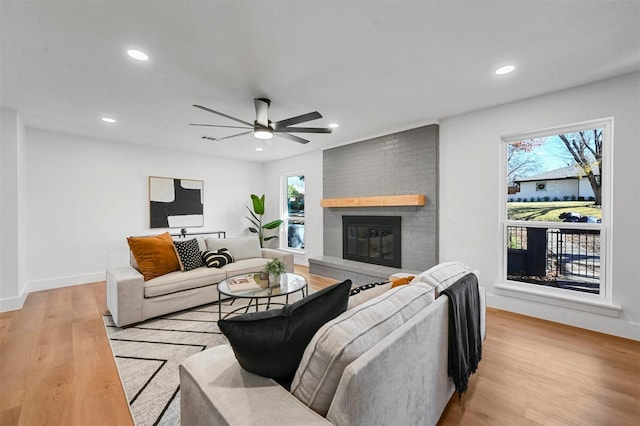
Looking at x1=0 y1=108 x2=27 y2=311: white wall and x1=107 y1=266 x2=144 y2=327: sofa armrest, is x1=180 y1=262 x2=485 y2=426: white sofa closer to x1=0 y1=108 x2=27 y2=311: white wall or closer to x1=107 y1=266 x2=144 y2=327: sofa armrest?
x1=107 y1=266 x2=144 y2=327: sofa armrest

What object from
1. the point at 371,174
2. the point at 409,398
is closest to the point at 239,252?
the point at 371,174

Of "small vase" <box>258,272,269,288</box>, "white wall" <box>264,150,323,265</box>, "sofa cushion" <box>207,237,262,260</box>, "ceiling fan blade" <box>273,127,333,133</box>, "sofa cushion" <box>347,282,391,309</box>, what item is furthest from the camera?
"white wall" <box>264,150,323,265</box>

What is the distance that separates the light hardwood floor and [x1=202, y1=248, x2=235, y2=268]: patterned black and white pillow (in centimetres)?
126

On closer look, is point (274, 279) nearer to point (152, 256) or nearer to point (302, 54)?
point (152, 256)

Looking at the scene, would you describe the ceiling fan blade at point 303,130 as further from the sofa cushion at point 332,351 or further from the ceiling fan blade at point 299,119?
the sofa cushion at point 332,351

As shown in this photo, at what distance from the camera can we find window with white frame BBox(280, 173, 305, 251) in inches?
242

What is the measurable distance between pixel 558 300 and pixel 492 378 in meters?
1.60

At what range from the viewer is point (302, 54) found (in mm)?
2170

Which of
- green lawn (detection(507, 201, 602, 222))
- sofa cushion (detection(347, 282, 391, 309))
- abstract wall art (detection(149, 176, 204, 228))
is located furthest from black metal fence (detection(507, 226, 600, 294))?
abstract wall art (detection(149, 176, 204, 228))

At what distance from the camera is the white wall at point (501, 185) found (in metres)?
2.50

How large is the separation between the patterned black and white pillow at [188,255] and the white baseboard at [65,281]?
7.41 ft

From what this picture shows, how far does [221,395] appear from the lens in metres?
0.96

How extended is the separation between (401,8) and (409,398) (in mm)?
2143

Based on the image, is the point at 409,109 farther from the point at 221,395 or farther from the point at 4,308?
the point at 4,308
